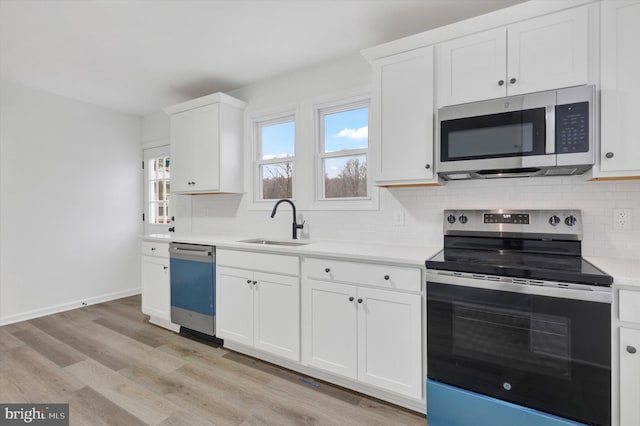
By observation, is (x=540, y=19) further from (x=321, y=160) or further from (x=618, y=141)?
(x=321, y=160)

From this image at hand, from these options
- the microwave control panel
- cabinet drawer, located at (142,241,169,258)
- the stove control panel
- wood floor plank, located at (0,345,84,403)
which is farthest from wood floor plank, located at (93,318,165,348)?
the microwave control panel

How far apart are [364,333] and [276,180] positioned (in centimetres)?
189

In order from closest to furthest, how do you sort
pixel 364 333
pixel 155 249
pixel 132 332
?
pixel 364 333 → pixel 132 332 → pixel 155 249

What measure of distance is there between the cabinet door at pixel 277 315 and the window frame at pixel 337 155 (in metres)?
0.86

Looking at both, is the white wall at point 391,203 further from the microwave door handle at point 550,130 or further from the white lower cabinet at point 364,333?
the white lower cabinet at point 364,333

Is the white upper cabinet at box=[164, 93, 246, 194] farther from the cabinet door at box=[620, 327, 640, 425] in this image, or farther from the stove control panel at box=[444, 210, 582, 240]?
the cabinet door at box=[620, 327, 640, 425]

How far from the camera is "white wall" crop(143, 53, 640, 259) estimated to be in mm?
1874

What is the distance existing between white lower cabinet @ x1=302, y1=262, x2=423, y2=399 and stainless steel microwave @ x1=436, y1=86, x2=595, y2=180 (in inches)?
35.6

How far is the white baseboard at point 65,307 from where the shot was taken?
343 cm

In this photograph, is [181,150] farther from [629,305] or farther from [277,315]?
[629,305]

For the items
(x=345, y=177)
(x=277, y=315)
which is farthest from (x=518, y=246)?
(x=277, y=315)

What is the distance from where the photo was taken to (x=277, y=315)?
94.0 inches

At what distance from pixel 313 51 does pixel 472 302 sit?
2.29 meters

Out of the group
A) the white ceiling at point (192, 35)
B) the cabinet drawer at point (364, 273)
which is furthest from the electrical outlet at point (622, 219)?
the white ceiling at point (192, 35)
